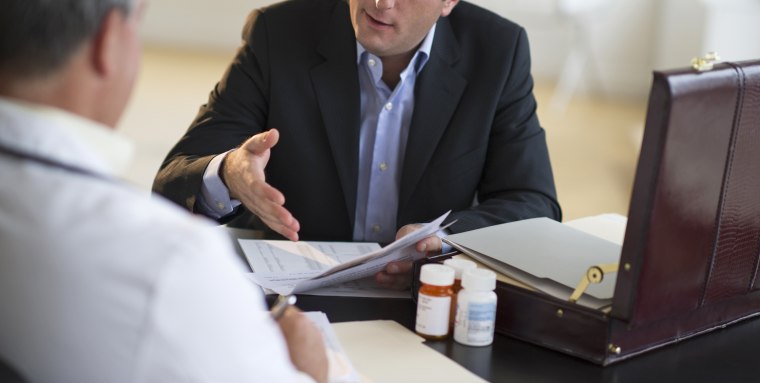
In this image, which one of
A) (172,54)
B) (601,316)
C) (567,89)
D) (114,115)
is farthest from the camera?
(172,54)

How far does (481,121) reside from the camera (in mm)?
2496

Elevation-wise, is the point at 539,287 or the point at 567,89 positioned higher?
the point at 539,287

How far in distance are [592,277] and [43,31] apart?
924mm

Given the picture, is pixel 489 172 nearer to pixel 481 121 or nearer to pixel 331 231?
pixel 481 121

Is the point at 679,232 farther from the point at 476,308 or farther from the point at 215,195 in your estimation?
the point at 215,195

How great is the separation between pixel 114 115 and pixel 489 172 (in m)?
1.47

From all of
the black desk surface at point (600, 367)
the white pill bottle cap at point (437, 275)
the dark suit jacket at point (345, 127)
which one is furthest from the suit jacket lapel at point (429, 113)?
the white pill bottle cap at point (437, 275)

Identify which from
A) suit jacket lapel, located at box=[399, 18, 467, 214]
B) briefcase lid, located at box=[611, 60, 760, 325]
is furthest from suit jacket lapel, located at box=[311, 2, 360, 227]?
briefcase lid, located at box=[611, 60, 760, 325]

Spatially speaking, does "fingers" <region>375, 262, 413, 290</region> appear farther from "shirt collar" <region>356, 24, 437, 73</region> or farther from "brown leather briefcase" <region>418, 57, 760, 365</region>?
"shirt collar" <region>356, 24, 437, 73</region>

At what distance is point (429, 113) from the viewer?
2.48 meters

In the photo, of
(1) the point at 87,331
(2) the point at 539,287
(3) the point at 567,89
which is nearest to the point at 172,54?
(3) the point at 567,89

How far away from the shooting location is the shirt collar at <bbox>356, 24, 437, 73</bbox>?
8.16 feet

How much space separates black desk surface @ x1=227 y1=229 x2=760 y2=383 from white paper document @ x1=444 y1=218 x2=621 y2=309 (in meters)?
0.10

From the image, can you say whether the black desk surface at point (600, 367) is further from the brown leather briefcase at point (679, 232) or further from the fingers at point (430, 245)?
the fingers at point (430, 245)
